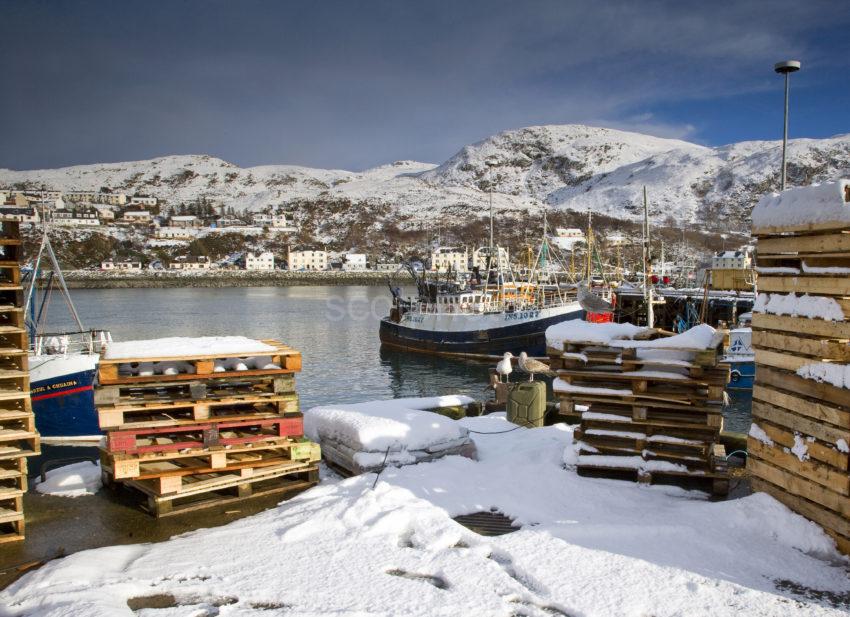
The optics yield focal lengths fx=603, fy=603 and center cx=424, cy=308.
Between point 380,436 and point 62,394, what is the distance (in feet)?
37.1

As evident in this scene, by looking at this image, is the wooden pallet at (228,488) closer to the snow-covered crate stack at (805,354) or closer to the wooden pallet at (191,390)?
the wooden pallet at (191,390)

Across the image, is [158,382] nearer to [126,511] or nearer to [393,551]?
[126,511]

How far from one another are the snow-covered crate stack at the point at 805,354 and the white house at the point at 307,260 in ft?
489

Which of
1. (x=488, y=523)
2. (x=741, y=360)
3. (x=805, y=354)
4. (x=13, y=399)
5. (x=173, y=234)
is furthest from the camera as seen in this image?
(x=173, y=234)

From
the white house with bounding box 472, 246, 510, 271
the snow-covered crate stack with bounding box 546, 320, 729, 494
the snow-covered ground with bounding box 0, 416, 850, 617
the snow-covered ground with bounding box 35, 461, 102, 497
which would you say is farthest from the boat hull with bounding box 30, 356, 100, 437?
the white house with bounding box 472, 246, 510, 271

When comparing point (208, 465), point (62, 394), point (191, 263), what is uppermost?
point (191, 263)

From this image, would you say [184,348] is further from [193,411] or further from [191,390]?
[193,411]

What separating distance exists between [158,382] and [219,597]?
2.63 metres

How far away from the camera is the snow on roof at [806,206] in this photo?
16.8ft

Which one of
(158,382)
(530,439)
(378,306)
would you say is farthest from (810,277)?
(378,306)

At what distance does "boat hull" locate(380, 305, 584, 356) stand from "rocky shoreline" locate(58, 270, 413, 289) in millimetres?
88389

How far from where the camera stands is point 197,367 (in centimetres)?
627

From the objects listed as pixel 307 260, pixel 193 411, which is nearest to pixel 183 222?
pixel 307 260

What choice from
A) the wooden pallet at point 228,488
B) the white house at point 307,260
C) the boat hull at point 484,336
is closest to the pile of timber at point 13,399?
the wooden pallet at point 228,488
